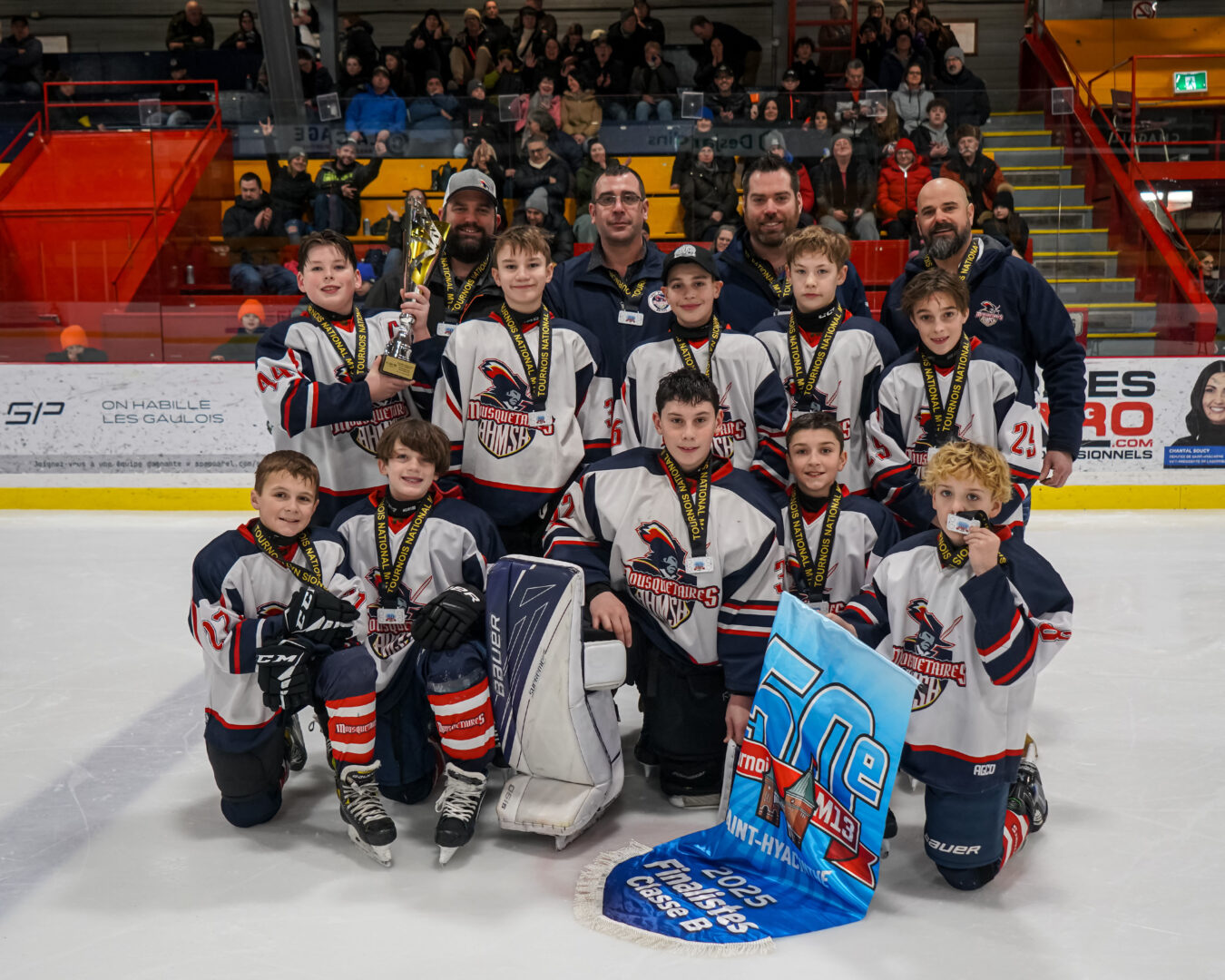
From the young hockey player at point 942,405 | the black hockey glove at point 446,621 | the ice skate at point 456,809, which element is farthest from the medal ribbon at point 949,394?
the ice skate at point 456,809

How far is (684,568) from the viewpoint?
2918 millimetres

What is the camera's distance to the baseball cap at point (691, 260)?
10.2 ft

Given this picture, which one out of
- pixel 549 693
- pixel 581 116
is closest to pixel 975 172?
pixel 581 116

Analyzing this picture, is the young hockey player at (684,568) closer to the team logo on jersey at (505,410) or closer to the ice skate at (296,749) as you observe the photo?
the team logo on jersey at (505,410)

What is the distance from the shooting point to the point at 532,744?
2844 mm

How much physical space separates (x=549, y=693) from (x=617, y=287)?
132 centimetres

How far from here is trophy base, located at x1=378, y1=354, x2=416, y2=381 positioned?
3064 millimetres

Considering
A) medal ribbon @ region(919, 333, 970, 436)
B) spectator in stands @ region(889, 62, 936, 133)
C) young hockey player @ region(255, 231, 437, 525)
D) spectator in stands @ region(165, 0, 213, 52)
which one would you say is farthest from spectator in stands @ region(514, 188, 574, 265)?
spectator in stands @ region(165, 0, 213, 52)

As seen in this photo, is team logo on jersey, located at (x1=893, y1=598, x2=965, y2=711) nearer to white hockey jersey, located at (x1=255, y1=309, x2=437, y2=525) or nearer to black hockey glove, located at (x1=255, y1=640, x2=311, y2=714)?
black hockey glove, located at (x1=255, y1=640, x2=311, y2=714)

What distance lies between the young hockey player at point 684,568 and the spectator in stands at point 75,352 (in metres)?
5.03

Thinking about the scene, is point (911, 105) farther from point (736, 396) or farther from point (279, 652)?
point (279, 652)

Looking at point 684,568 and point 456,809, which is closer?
point 456,809

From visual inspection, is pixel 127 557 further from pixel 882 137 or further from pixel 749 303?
pixel 882 137

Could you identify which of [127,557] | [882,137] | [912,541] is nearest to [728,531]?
[912,541]
